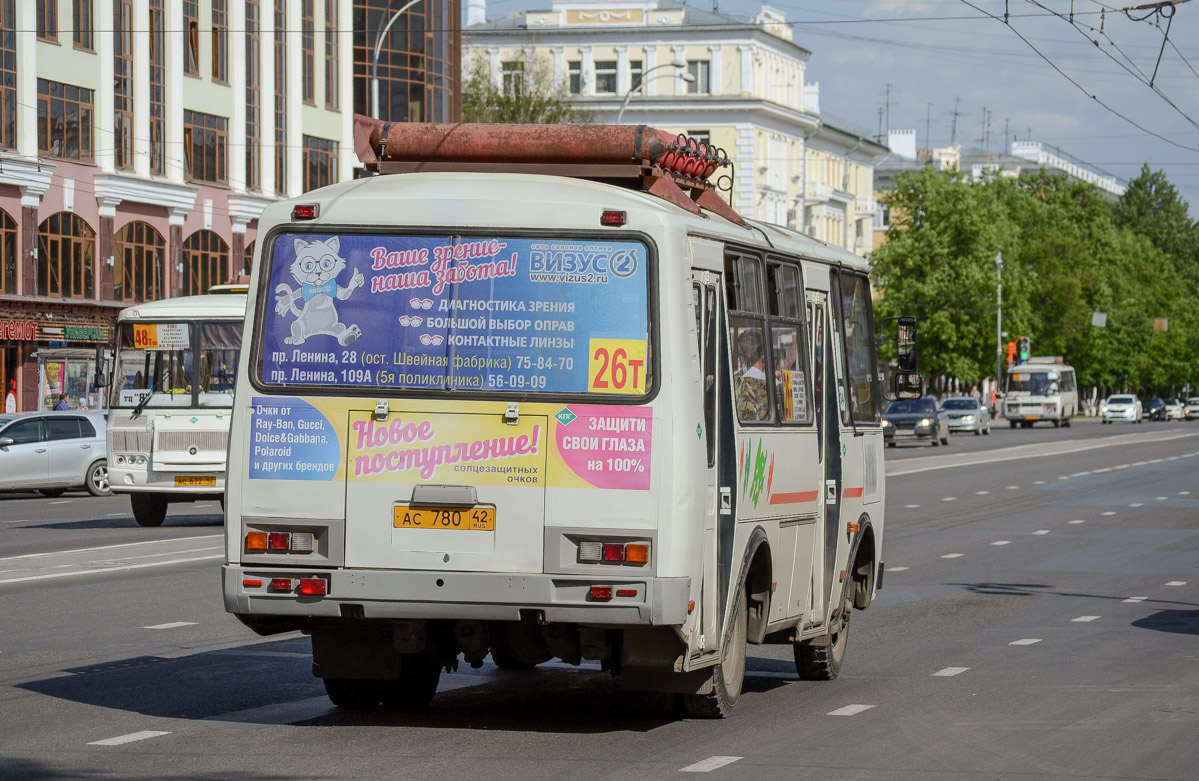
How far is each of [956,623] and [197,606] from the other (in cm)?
573

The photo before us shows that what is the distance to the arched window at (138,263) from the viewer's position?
51.0 metres

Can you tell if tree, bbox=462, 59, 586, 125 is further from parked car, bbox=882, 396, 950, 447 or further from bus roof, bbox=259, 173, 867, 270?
bus roof, bbox=259, 173, 867, 270

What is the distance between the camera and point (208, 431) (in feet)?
77.6

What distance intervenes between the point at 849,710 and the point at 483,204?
10.9ft

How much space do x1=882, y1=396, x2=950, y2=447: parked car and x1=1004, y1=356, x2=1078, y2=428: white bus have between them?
3025cm

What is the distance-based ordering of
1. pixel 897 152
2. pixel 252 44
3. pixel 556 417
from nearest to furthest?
pixel 556 417 → pixel 252 44 → pixel 897 152

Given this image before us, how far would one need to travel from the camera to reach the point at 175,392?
23859 mm

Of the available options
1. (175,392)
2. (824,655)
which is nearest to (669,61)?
(175,392)

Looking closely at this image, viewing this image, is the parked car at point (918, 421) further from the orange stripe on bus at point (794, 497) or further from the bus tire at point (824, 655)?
the orange stripe on bus at point (794, 497)

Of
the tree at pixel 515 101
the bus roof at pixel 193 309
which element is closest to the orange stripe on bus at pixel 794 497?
the bus roof at pixel 193 309

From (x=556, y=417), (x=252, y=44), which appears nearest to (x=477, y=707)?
(x=556, y=417)

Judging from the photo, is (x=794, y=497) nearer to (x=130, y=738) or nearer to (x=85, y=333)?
(x=130, y=738)

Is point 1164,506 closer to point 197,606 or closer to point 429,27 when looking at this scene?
point 197,606

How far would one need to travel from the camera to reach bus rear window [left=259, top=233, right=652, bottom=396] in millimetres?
8820
